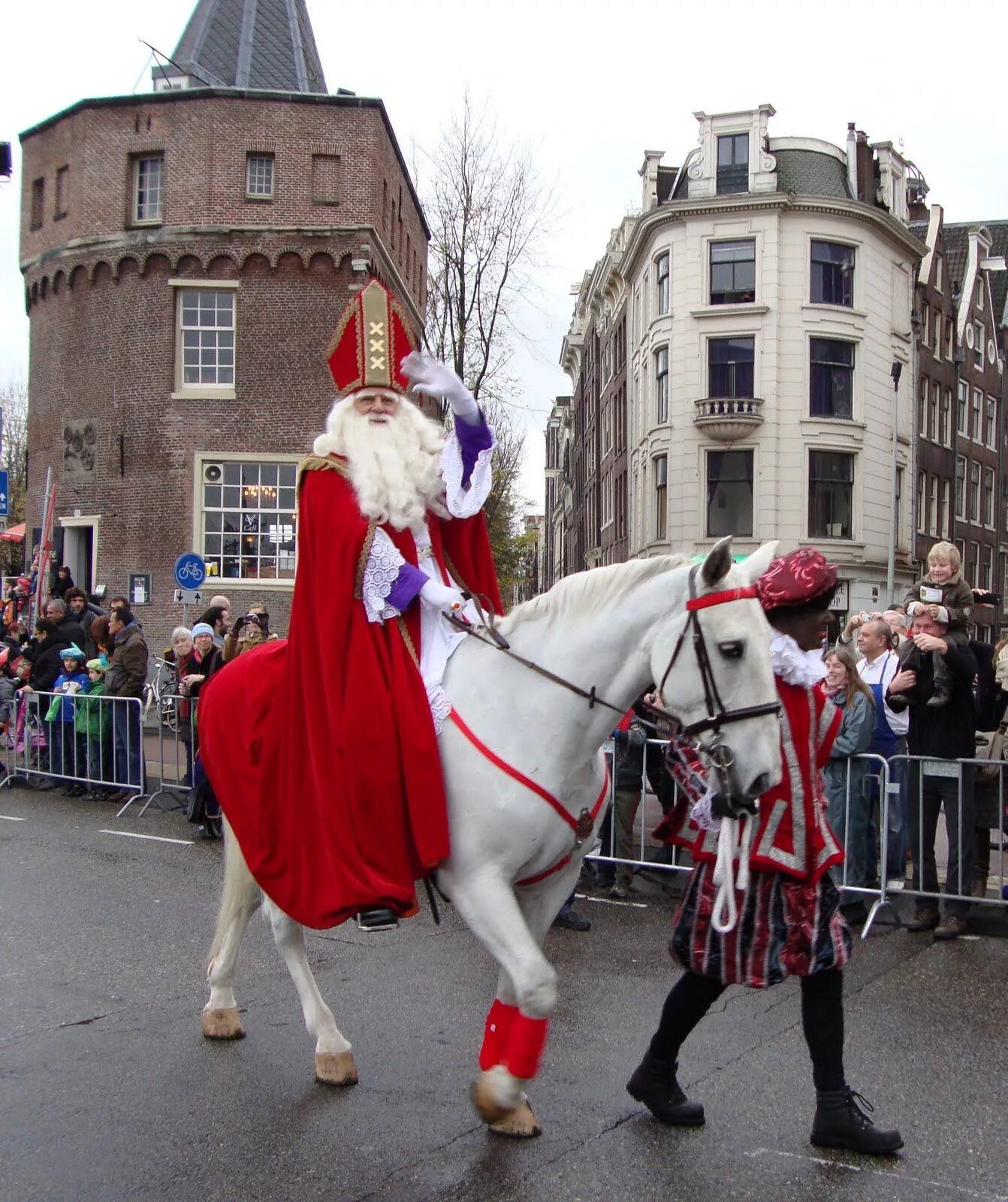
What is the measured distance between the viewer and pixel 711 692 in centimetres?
360

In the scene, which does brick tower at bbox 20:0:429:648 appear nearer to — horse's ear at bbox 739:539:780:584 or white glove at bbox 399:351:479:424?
white glove at bbox 399:351:479:424

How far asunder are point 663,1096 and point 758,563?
1.92 meters

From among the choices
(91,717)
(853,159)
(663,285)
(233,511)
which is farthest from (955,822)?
(853,159)

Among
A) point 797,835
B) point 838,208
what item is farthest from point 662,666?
point 838,208

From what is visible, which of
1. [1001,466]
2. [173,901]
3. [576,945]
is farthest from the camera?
[1001,466]

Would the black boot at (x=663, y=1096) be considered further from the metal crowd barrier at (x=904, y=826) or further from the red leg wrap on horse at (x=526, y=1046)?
the metal crowd barrier at (x=904, y=826)

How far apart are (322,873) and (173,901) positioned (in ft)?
13.9

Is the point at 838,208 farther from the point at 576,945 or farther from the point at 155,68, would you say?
the point at 576,945

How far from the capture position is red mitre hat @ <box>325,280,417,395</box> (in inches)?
184

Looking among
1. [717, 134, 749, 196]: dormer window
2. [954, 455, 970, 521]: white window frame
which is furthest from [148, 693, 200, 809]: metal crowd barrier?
[954, 455, 970, 521]: white window frame

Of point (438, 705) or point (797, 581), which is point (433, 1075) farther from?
point (797, 581)

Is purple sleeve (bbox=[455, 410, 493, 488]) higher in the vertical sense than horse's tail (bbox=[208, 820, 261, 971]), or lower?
higher

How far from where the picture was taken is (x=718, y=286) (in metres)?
34.1

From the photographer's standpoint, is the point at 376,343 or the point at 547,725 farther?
the point at 376,343
